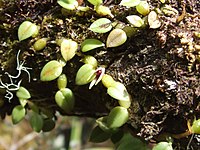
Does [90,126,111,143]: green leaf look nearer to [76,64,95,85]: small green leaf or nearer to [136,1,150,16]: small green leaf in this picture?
[76,64,95,85]: small green leaf

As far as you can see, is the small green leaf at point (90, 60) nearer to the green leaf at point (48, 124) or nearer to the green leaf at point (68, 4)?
the green leaf at point (68, 4)

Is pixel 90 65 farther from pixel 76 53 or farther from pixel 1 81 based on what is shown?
pixel 1 81

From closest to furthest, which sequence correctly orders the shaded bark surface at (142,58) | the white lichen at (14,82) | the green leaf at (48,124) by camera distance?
the shaded bark surface at (142,58) < the white lichen at (14,82) < the green leaf at (48,124)

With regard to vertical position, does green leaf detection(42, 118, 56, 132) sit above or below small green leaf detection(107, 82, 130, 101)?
below

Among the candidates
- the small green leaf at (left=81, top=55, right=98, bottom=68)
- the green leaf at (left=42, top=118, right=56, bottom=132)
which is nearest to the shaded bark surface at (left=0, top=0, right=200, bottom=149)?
the small green leaf at (left=81, top=55, right=98, bottom=68)

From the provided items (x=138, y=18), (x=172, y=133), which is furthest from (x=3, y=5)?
(x=172, y=133)

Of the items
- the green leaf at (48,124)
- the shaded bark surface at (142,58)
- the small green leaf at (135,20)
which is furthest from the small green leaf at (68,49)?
the green leaf at (48,124)
